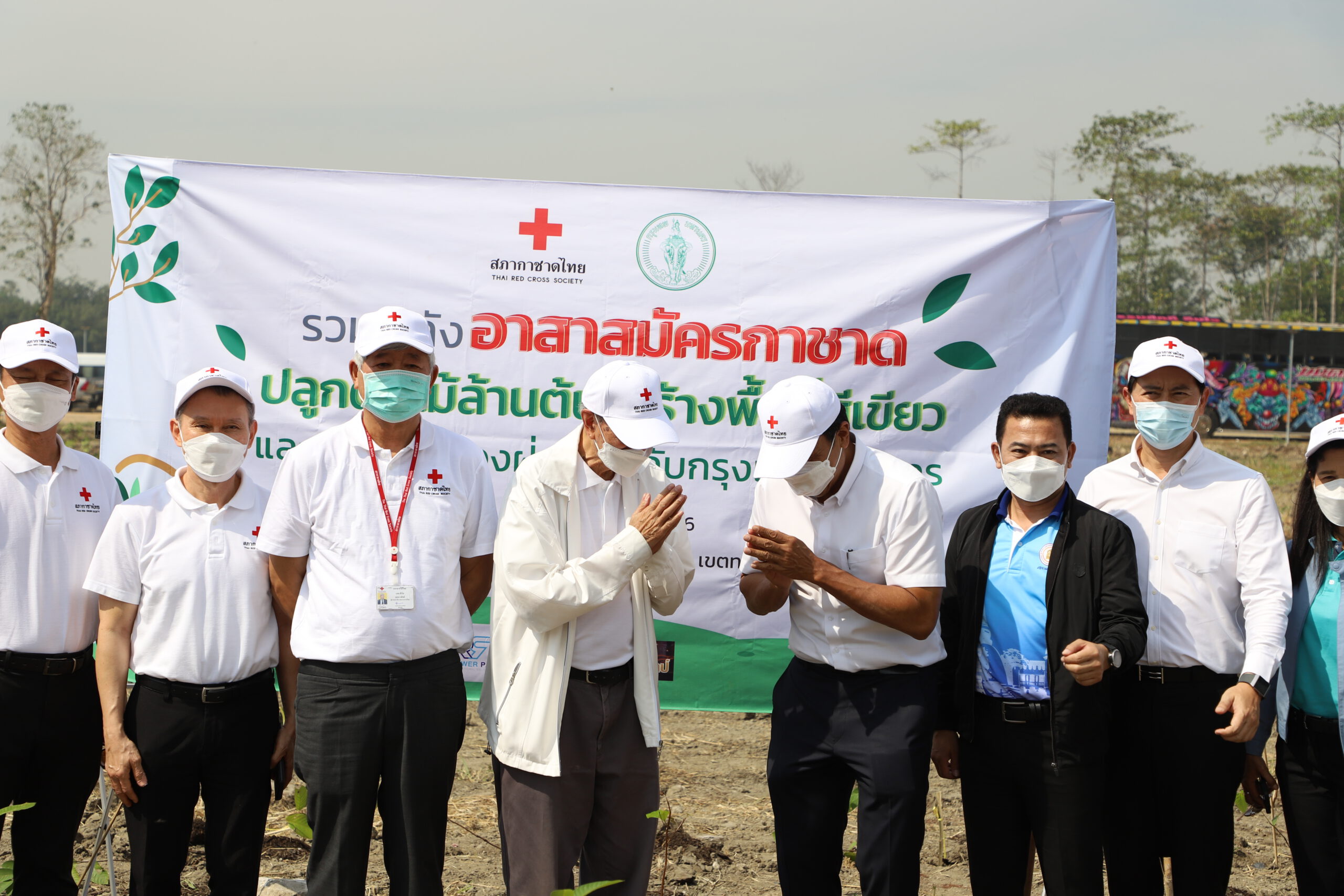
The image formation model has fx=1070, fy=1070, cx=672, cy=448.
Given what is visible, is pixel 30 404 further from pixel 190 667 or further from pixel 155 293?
pixel 155 293

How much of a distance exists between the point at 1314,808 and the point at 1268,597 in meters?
0.63

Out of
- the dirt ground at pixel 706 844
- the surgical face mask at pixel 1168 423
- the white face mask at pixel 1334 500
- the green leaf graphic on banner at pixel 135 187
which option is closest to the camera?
the white face mask at pixel 1334 500

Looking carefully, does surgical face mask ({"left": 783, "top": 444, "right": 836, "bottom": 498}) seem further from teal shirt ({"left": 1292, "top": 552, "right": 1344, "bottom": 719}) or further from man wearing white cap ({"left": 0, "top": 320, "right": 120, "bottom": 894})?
man wearing white cap ({"left": 0, "top": 320, "right": 120, "bottom": 894})

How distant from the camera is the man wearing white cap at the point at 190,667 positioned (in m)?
3.07

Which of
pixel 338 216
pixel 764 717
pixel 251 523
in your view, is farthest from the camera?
pixel 764 717

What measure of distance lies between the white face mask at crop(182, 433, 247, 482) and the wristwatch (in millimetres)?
3019

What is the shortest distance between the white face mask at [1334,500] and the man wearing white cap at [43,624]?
3693 millimetres

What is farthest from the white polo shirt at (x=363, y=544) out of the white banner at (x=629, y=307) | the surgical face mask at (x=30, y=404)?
the white banner at (x=629, y=307)

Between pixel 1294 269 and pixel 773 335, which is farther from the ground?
pixel 1294 269

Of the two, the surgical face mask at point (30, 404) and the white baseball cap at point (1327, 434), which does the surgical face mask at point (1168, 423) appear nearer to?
the white baseball cap at point (1327, 434)

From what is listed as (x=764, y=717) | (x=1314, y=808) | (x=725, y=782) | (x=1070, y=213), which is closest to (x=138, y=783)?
(x=725, y=782)

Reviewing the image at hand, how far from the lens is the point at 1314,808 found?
10.2 feet

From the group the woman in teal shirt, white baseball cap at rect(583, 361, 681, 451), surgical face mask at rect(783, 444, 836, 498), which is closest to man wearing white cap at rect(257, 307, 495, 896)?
white baseball cap at rect(583, 361, 681, 451)

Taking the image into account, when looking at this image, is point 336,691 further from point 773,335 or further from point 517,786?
point 773,335
